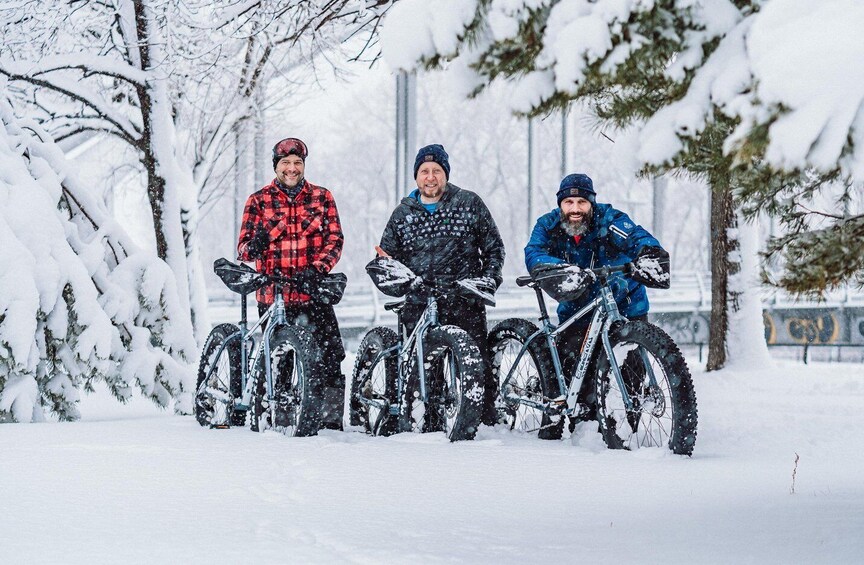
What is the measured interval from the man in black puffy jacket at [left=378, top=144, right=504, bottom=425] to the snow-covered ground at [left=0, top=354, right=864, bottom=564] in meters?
0.74

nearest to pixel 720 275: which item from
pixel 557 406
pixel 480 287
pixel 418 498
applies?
pixel 480 287

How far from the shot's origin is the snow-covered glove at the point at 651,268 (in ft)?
19.3

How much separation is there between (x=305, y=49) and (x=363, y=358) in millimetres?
7005

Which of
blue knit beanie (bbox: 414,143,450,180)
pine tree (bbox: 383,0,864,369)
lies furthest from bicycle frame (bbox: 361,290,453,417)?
pine tree (bbox: 383,0,864,369)

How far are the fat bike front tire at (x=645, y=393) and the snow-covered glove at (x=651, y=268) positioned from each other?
252mm

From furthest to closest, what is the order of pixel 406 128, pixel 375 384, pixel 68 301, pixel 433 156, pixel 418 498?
pixel 406 128
pixel 68 301
pixel 375 384
pixel 433 156
pixel 418 498

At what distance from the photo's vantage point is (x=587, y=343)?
19.9ft

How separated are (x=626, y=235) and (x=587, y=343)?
2.23 ft

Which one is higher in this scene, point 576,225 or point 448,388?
point 576,225

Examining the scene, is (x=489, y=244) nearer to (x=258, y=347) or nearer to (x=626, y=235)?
(x=626, y=235)

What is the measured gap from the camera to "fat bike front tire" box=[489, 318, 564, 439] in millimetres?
6562

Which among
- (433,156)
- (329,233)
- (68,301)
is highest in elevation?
(433,156)

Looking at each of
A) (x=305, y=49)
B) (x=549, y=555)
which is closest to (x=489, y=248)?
(x=549, y=555)

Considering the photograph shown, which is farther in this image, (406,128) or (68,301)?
(406,128)
